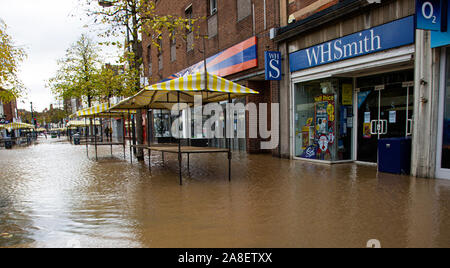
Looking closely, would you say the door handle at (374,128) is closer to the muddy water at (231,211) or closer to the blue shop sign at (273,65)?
the muddy water at (231,211)

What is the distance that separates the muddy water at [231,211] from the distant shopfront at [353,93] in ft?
5.07

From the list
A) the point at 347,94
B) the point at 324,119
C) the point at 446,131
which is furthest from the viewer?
the point at 324,119

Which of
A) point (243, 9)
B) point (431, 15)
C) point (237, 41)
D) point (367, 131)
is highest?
point (243, 9)

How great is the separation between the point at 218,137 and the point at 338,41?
28.5 feet

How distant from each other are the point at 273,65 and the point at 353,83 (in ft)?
8.94

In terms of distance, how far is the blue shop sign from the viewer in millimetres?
9945

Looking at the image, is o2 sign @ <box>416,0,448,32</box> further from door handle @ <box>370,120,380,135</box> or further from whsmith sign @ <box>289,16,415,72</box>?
door handle @ <box>370,120,380,135</box>

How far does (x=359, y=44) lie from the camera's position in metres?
7.45

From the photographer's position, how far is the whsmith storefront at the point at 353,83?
251 inches

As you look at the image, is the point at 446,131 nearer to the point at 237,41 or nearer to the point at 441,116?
the point at 441,116

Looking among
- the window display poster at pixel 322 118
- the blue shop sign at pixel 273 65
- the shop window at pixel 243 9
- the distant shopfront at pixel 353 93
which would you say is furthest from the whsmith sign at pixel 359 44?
the shop window at pixel 243 9

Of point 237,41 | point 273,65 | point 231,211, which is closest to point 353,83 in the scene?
point 273,65

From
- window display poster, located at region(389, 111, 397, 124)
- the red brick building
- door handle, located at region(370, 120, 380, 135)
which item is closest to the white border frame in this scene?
window display poster, located at region(389, 111, 397, 124)

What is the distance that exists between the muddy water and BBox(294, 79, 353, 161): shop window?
171 cm
